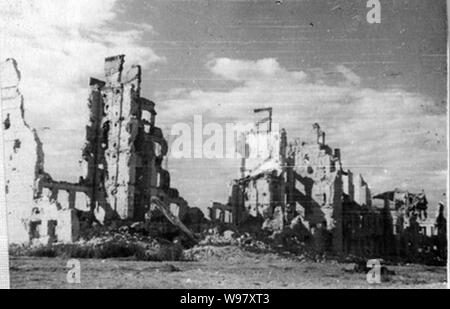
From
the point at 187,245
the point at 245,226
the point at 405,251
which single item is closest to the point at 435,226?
the point at 405,251

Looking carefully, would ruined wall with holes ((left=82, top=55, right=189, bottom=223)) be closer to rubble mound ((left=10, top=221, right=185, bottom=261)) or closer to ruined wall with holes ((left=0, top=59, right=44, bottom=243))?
rubble mound ((left=10, top=221, right=185, bottom=261))

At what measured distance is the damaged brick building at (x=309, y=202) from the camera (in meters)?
6.79

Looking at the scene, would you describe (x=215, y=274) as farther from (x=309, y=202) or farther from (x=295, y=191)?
(x=309, y=202)

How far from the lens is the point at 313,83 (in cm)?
642

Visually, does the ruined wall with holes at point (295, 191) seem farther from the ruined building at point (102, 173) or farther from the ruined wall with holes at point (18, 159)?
the ruined wall with holes at point (18, 159)

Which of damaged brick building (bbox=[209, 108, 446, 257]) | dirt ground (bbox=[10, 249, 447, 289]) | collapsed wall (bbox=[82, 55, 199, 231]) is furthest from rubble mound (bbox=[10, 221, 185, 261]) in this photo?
damaged brick building (bbox=[209, 108, 446, 257])

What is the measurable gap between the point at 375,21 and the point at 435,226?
2.59 m

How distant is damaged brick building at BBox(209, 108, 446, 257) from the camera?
6.79 metres

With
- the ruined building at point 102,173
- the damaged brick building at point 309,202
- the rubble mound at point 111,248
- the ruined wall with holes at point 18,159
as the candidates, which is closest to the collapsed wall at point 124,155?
the ruined building at point 102,173

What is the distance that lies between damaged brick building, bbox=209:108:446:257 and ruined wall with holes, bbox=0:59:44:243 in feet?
7.66

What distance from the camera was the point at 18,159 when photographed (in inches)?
273

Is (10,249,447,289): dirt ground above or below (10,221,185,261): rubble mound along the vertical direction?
below

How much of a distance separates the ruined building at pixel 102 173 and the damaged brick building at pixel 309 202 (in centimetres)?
84

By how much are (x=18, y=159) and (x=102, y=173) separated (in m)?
1.19
